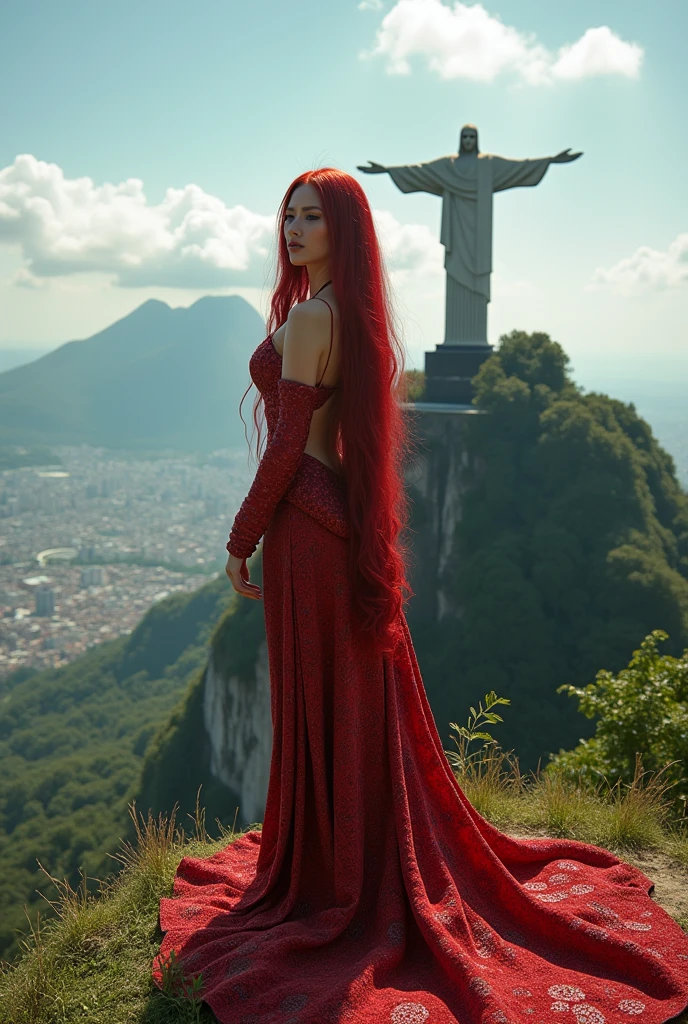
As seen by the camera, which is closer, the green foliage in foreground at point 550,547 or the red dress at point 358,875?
the red dress at point 358,875

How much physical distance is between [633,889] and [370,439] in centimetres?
183

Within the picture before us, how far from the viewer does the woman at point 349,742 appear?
106 inches

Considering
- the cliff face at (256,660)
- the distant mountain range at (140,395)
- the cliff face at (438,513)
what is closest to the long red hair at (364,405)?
the cliff face at (256,660)

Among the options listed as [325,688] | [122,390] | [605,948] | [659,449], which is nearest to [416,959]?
[605,948]

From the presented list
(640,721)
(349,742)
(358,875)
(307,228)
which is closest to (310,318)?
(307,228)

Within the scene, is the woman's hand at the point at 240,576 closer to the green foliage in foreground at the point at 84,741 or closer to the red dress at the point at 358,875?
the red dress at the point at 358,875

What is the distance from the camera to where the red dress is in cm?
251

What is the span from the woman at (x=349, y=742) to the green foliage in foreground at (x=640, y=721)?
1851 millimetres

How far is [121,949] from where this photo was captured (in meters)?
3.00

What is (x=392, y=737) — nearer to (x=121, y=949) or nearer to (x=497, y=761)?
(x=121, y=949)

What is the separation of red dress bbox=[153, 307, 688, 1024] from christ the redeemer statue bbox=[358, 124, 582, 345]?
16.4 meters

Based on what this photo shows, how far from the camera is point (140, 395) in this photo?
125m

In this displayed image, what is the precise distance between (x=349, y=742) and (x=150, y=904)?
1134 mm

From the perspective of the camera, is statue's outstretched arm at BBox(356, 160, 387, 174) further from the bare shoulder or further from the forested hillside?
the bare shoulder
